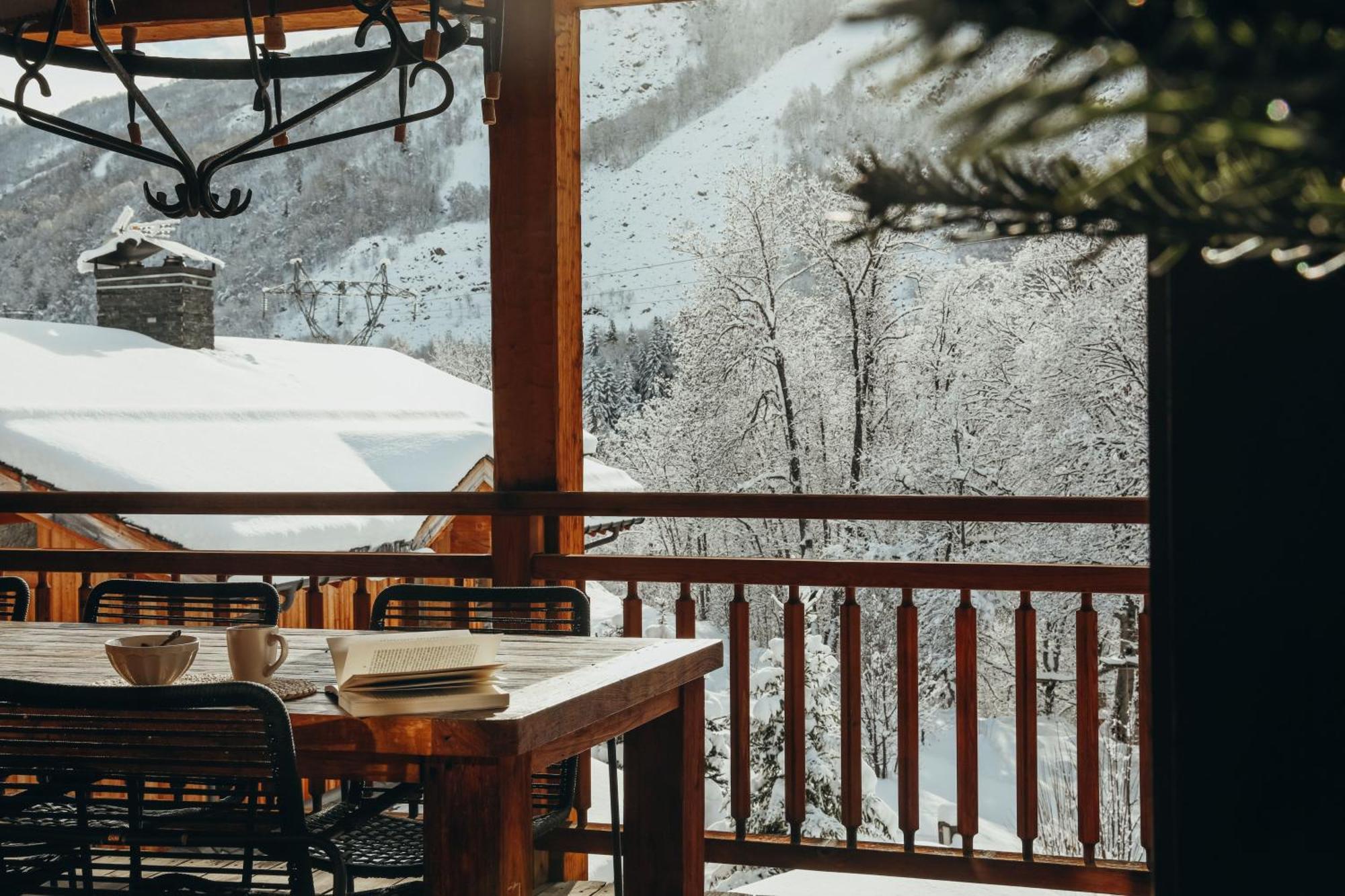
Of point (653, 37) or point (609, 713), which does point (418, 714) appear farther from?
point (653, 37)

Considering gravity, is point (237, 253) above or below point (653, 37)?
below

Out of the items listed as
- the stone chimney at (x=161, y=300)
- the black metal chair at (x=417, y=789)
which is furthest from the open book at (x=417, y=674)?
the stone chimney at (x=161, y=300)

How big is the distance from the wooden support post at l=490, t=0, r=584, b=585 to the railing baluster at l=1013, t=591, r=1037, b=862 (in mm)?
1360

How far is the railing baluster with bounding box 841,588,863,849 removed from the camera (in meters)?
3.47

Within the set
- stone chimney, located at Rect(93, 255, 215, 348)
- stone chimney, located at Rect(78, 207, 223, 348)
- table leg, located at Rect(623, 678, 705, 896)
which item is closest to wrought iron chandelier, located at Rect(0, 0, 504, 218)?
table leg, located at Rect(623, 678, 705, 896)

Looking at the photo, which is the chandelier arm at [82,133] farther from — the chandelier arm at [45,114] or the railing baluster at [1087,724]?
the railing baluster at [1087,724]

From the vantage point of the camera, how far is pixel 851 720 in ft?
11.5

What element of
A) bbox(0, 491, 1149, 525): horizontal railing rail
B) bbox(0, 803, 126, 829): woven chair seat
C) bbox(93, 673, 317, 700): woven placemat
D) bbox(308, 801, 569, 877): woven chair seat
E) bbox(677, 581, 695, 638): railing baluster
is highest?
bbox(0, 491, 1149, 525): horizontal railing rail

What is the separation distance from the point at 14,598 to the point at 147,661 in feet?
4.74

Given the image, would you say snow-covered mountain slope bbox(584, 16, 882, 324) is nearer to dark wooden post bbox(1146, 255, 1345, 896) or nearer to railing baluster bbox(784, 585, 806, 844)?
railing baluster bbox(784, 585, 806, 844)

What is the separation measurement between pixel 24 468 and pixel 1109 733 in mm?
7412

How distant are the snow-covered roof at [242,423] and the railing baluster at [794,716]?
5140 mm

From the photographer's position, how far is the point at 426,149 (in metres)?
9.74

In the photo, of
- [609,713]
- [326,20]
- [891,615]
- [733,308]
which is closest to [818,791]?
[891,615]
